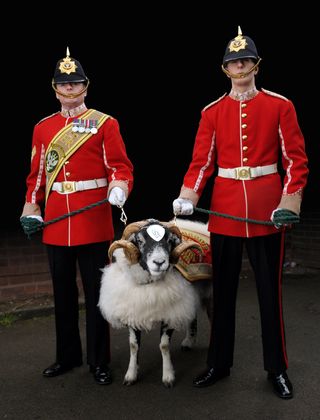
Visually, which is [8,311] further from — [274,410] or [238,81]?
[238,81]

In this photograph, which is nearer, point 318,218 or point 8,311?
point 8,311

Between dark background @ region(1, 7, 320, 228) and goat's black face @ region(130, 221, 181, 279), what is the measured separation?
9.53 feet

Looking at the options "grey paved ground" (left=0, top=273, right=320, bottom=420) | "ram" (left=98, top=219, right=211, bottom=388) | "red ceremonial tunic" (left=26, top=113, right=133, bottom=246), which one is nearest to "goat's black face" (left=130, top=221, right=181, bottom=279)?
"ram" (left=98, top=219, right=211, bottom=388)

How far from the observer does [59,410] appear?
3.34 m

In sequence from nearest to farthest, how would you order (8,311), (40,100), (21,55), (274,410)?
1. (274,410)
2. (8,311)
3. (21,55)
4. (40,100)

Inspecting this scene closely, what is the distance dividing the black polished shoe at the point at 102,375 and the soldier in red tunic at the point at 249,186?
0.61 metres

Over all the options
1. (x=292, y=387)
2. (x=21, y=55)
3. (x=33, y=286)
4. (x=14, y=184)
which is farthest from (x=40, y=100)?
(x=292, y=387)

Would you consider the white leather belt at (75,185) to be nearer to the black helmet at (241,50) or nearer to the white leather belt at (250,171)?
the white leather belt at (250,171)

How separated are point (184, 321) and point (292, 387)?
833 millimetres

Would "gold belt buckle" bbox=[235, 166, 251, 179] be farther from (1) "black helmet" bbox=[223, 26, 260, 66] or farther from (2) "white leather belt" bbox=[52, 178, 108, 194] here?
(2) "white leather belt" bbox=[52, 178, 108, 194]

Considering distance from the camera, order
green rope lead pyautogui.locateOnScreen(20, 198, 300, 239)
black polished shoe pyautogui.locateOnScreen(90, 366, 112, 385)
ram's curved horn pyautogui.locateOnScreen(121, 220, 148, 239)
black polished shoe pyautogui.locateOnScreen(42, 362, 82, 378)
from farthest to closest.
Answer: black polished shoe pyautogui.locateOnScreen(42, 362, 82, 378) < black polished shoe pyautogui.locateOnScreen(90, 366, 112, 385) < ram's curved horn pyautogui.locateOnScreen(121, 220, 148, 239) < green rope lead pyautogui.locateOnScreen(20, 198, 300, 239)

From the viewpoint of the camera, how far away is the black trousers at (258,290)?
3.42 meters

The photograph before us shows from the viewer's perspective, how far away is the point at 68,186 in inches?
141

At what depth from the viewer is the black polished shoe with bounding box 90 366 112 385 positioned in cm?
366
